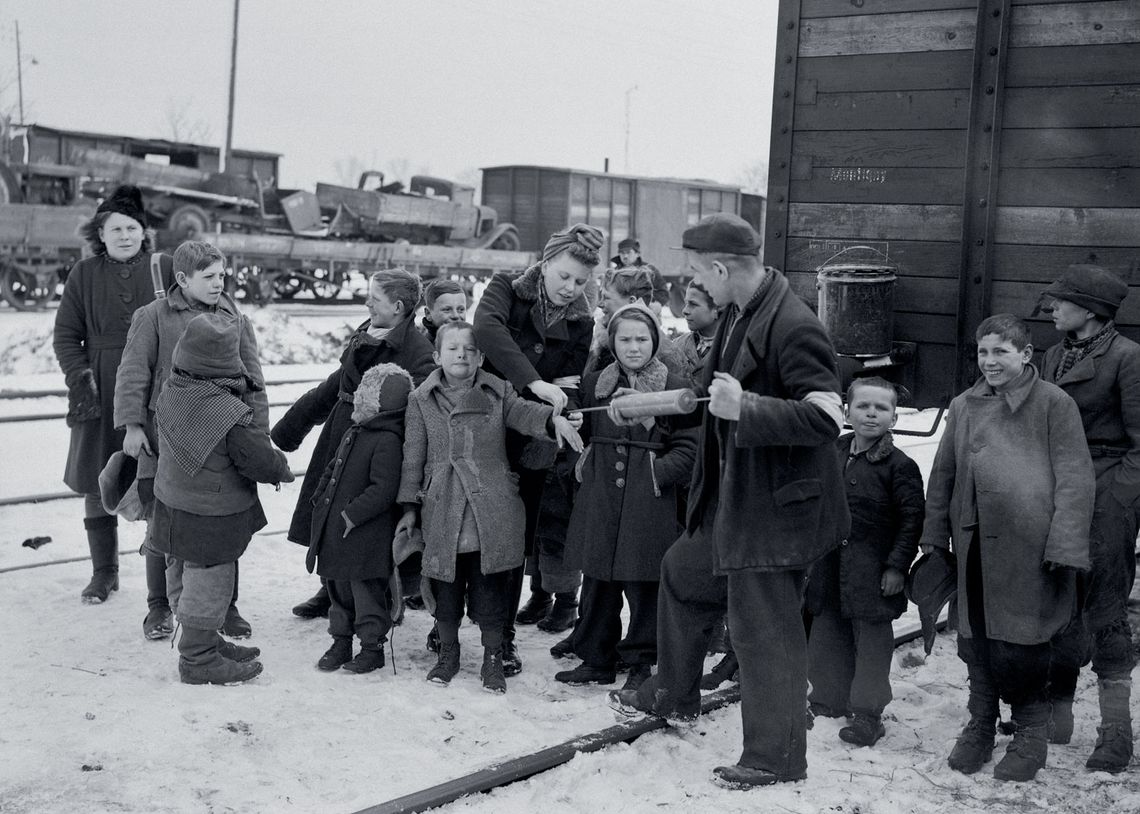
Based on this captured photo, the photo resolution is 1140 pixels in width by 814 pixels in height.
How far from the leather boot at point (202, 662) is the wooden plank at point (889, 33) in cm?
406

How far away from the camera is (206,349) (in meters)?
4.70

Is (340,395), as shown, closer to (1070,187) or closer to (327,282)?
(1070,187)

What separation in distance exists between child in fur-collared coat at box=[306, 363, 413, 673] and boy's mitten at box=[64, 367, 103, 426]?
1503mm

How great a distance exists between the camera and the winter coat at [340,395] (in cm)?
526

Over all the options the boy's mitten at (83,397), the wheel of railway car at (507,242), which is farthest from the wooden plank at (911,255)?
the wheel of railway car at (507,242)

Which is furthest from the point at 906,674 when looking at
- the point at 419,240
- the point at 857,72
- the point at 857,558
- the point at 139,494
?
the point at 419,240

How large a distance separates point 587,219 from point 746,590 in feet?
90.1

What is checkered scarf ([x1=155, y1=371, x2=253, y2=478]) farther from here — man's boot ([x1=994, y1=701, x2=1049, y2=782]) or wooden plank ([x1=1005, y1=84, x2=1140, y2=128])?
wooden plank ([x1=1005, y1=84, x2=1140, y2=128])

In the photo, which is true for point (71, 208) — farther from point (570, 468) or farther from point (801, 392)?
point (801, 392)

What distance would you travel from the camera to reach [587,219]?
30812mm

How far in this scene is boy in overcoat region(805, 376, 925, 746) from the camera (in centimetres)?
443

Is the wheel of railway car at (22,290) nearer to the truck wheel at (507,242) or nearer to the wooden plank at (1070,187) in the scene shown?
the truck wheel at (507,242)

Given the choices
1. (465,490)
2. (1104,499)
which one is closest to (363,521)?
(465,490)

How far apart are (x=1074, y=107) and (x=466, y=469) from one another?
3199mm
